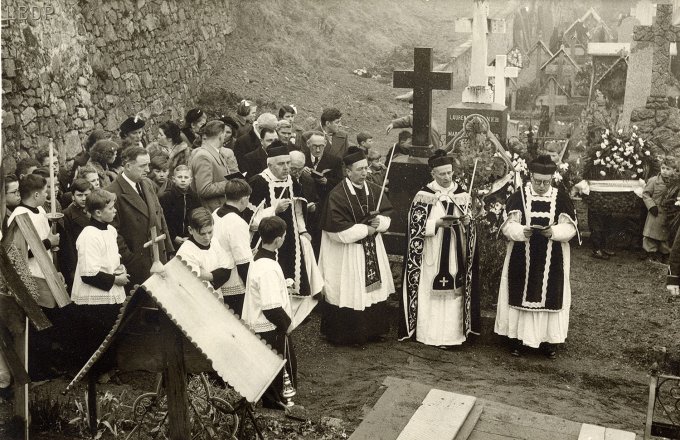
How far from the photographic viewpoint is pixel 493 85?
579 inches

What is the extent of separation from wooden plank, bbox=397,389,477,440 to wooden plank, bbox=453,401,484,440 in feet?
0.13

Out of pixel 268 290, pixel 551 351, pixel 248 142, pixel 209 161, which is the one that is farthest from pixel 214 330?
pixel 248 142

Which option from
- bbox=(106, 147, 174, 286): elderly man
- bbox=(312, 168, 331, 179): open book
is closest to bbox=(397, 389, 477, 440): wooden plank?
bbox=(106, 147, 174, 286): elderly man

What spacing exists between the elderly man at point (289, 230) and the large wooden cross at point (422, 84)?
7.68 feet

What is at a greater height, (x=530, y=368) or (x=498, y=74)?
(x=498, y=74)

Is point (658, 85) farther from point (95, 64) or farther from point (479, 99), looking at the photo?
point (95, 64)

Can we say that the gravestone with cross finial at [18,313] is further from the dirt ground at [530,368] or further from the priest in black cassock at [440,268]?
the priest in black cassock at [440,268]

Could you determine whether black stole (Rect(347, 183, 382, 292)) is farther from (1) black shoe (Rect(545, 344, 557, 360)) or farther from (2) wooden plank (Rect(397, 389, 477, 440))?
(2) wooden plank (Rect(397, 389, 477, 440))

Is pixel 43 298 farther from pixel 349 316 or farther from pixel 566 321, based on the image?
pixel 566 321

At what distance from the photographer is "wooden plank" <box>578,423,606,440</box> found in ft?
16.9

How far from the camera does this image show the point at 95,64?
1236cm

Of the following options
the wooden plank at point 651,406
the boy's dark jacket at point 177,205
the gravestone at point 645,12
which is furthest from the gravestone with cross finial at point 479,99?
the wooden plank at point 651,406

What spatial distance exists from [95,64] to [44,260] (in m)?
7.02

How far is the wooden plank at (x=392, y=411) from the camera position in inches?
202
